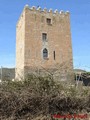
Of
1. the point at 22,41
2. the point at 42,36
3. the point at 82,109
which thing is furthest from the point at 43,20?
the point at 82,109

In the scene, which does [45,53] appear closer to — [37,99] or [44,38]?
[44,38]

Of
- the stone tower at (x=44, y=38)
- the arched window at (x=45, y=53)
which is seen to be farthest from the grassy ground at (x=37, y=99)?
the arched window at (x=45, y=53)

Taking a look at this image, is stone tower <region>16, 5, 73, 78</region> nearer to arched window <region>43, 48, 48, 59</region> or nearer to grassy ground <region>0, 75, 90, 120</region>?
arched window <region>43, 48, 48, 59</region>

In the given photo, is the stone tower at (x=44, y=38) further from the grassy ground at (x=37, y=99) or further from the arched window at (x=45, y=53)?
the grassy ground at (x=37, y=99)

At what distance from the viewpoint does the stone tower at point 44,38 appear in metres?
29.0

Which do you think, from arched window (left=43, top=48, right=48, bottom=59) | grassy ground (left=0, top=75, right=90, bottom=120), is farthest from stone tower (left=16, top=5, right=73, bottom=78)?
grassy ground (left=0, top=75, right=90, bottom=120)

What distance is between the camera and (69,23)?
106ft

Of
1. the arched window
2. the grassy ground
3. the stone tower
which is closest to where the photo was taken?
the grassy ground

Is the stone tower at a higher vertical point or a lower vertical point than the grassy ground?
higher

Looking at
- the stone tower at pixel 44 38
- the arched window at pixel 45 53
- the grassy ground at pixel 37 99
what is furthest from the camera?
the arched window at pixel 45 53

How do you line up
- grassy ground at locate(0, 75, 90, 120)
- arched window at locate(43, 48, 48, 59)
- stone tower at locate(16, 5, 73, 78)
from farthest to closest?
arched window at locate(43, 48, 48, 59), stone tower at locate(16, 5, 73, 78), grassy ground at locate(0, 75, 90, 120)

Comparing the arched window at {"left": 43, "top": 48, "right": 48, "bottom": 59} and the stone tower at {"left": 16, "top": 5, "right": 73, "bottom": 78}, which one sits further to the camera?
the arched window at {"left": 43, "top": 48, "right": 48, "bottom": 59}

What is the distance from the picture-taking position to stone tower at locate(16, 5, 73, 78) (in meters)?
29.0

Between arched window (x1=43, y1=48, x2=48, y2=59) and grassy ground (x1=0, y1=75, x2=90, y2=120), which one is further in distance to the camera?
arched window (x1=43, y1=48, x2=48, y2=59)
